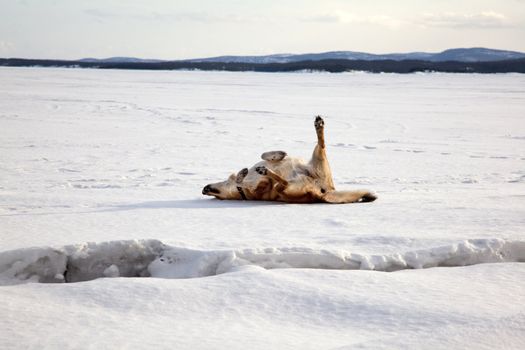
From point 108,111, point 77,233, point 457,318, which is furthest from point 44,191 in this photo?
point 108,111

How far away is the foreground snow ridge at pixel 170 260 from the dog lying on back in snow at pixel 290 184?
217 cm

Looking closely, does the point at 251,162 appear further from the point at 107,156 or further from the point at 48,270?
the point at 48,270

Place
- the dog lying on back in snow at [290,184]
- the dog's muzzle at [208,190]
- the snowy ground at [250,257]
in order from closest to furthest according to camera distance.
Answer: the snowy ground at [250,257], the dog lying on back in snow at [290,184], the dog's muzzle at [208,190]

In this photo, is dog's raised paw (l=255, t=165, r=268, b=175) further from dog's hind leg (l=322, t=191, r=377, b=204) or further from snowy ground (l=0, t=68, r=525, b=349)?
dog's hind leg (l=322, t=191, r=377, b=204)

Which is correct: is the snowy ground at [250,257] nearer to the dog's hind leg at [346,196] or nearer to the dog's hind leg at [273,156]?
the dog's hind leg at [346,196]

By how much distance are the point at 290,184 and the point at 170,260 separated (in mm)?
2432

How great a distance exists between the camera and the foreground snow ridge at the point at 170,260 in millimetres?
4285

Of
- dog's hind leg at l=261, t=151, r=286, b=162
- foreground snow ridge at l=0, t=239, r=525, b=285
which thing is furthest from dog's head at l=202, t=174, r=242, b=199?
foreground snow ridge at l=0, t=239, r=525, b=285

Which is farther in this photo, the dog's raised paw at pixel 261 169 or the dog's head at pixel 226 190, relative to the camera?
the dog's head at pixel 226 190

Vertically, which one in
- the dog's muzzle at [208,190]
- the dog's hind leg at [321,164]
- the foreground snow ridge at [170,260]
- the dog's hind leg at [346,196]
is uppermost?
the dog's hind leg at [321,164]

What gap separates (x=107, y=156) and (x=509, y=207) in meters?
6.90

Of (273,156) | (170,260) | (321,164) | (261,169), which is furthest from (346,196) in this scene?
(170,260)

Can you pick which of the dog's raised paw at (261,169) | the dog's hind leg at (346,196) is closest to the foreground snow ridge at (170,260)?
the dog's raised paw at (261,169)

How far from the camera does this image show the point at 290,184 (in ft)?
21.9
